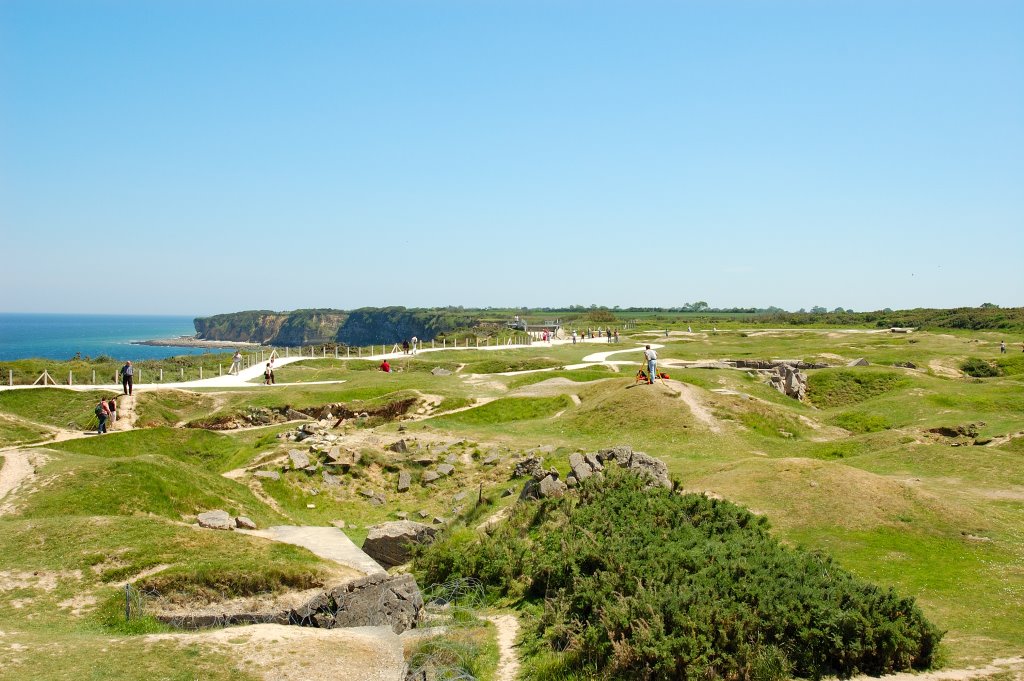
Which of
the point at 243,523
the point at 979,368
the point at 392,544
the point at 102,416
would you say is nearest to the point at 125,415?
the point at 102,416

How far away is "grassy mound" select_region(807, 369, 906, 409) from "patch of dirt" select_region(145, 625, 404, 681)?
146 feet

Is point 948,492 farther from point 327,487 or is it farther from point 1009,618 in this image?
point 327,487

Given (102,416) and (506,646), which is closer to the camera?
(506,646)

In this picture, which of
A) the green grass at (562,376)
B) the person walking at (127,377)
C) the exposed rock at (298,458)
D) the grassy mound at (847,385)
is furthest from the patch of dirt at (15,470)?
the grassy mound at (847,385)

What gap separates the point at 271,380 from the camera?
53.6 metres

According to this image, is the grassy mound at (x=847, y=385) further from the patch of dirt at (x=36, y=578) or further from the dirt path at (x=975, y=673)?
the patch of dirt at (x=36, y=578)

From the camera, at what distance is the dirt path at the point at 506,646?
15.2 m

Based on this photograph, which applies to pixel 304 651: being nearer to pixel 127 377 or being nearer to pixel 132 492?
pixel 132 492

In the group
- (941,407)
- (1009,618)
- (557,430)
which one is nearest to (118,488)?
(557,430)

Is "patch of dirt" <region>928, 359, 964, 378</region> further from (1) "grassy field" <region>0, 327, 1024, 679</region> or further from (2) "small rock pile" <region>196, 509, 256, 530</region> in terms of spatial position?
(2) "small rock pile" <region>196, 509, 256, 530</region>

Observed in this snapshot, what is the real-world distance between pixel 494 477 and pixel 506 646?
15308mm

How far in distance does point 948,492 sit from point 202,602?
22.6m

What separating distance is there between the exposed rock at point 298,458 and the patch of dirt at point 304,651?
16.7 m

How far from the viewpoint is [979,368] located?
2571 inches
